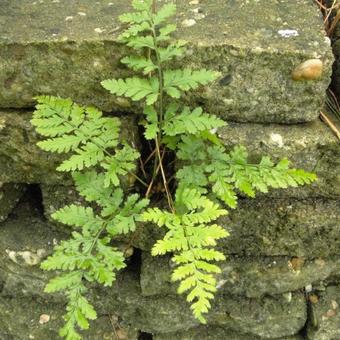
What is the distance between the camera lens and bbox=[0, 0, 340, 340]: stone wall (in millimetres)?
2457

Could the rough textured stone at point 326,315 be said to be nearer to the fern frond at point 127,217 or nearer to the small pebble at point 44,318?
the fern frond at point 127,217

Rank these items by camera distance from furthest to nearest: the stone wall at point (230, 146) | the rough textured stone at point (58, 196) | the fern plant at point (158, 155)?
1. the rough textured stone at point (58, 196)
2. the stone wall at point (230, 146)
3. the fern plant at point (158, 155)

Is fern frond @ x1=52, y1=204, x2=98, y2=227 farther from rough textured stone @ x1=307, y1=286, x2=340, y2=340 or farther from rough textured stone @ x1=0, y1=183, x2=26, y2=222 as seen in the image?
rough textured stone @ x1=307, y1=286, x2=340, y2=340

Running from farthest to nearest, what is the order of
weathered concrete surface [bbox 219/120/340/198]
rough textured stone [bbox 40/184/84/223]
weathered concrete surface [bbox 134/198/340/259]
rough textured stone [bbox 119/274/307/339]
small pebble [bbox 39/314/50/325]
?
1. small pebble [bbox 39/314/50/325]
2. rough textured stone [bbox 119/274/307/339]
3. rough textured stone [bbox 40/184/84/223]
4. weathered concrete surface [bbox 134/198/340/259]
5. weathered concrete surface [bbox 219/120/340/198]

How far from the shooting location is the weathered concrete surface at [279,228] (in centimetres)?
280

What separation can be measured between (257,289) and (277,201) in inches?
25.2

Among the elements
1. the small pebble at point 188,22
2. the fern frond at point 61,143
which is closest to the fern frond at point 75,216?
the fern frond at point 61,143

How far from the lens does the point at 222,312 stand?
10.4ft

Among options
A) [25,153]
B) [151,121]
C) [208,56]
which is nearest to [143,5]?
[208,56]

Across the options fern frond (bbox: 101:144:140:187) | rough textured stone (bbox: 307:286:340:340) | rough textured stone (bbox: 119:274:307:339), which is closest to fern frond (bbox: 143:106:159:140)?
fern frond (bbox: 101:144:140:187)

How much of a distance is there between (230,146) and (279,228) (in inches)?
24.3

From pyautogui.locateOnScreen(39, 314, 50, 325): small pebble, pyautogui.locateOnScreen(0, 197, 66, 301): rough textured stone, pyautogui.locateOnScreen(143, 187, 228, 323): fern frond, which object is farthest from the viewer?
pyautogui.locateOnScreen(39, 314, 50, 325): small pebble

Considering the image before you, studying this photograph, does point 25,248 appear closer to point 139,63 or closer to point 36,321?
point 36,321

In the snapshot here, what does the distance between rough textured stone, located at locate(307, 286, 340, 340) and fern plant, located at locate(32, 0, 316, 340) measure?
3.75 feet
